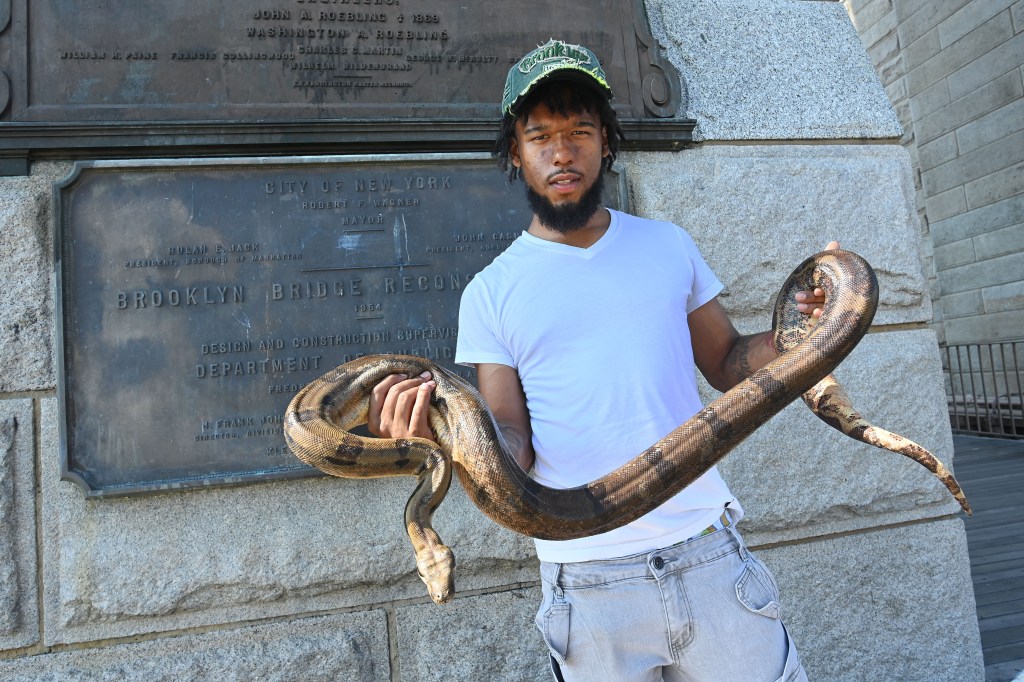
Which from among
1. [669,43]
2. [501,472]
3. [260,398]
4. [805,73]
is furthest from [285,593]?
[805,73]

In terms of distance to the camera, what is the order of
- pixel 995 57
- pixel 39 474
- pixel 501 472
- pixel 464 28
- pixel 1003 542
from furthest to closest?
pixel 995 57, pixel 1003 542, pixel 464 28, pixel 39 474, pixel 501 472

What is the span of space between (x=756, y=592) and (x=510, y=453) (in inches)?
28.5

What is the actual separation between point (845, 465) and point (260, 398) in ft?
8.80

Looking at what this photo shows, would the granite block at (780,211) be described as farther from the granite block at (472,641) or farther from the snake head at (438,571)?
the snake head at (438,571)

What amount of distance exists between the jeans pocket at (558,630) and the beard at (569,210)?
42.2 inches

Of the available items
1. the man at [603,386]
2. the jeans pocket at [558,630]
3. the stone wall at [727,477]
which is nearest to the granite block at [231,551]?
the stone wall at [727,477]

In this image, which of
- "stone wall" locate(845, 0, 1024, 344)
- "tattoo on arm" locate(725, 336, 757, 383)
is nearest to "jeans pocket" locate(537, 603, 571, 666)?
"tattoo on arm" locate(725, 336, 757, 383)

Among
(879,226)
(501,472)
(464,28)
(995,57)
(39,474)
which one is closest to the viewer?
(501,472)

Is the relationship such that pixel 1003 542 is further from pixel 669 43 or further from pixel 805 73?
pixel 669 43

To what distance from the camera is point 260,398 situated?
2.87 meters

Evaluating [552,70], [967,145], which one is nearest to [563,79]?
[552,70]

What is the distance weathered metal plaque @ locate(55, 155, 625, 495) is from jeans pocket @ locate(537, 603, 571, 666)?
1338mm

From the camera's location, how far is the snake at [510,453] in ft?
5.82

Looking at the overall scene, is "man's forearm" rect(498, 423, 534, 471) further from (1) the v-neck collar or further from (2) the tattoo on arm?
(2) the tattoo on arm
